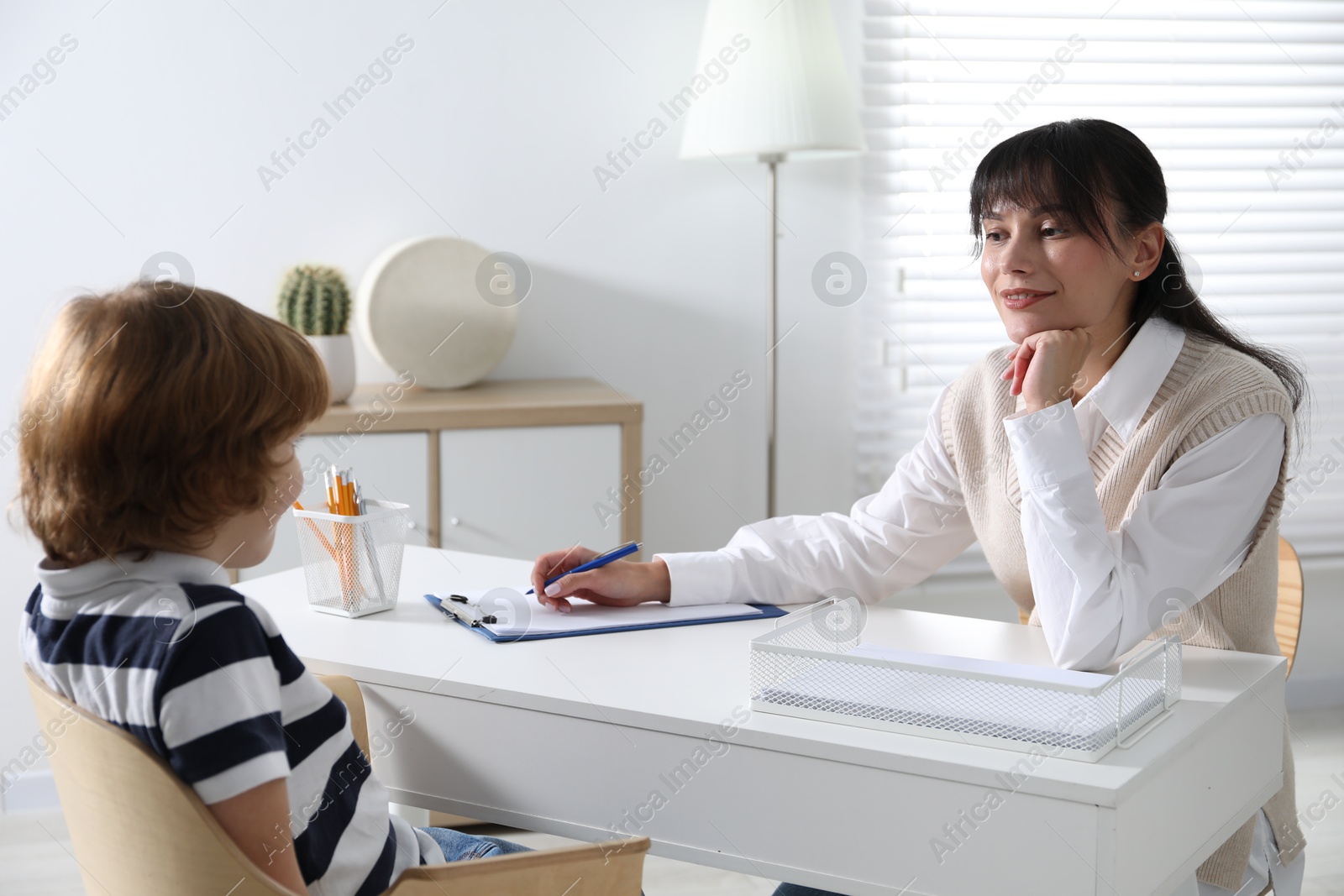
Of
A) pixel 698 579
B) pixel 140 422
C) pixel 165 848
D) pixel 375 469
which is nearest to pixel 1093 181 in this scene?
pixel 698 579

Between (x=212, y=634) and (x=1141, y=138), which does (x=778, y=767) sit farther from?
(x=1141, y=138)

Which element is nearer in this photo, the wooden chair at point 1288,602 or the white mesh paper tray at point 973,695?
the white mesh paper tray at point 973,695

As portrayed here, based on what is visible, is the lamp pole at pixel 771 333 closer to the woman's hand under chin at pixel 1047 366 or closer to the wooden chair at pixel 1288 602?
the wooden chair at pixel 1288 602

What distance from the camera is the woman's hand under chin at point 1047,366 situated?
1.41 metres

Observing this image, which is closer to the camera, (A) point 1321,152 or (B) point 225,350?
(B) point 225,350

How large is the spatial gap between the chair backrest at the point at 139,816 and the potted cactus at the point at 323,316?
64.4 inches

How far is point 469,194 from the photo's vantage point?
2887 millimetres

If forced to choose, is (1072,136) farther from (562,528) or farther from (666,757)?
(562,528)

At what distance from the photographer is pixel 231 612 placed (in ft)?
3.01

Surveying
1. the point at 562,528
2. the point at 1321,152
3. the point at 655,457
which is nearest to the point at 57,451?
the point at 562,528

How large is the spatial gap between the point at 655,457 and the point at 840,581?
1.50 meters

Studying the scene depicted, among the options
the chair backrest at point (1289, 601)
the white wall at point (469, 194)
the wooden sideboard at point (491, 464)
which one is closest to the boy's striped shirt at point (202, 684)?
the chair backrest at point (1289, 601)

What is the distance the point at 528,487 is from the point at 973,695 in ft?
5.41

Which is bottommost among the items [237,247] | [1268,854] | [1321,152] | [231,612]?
[1268,854]
